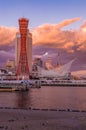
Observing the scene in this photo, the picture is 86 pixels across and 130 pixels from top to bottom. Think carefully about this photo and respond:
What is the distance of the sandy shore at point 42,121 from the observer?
67.9 ft

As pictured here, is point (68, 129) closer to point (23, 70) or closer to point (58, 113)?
point (58, 113)

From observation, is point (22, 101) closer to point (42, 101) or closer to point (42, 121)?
point (42, 101)

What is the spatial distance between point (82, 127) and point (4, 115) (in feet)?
21.5

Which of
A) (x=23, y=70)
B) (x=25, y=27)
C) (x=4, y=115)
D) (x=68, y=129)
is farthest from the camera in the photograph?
(x=23, y=70)

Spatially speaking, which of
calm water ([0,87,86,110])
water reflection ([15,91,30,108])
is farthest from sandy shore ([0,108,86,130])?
water reflection ([15,91,30,108])

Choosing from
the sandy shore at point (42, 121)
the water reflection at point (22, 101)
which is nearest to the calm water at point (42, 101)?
the water reflection at point (22, 101)

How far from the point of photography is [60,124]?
21.7 meters

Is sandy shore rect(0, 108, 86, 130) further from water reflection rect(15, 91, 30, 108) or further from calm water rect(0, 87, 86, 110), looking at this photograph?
water reflection rect(15, 91, 30, 108)

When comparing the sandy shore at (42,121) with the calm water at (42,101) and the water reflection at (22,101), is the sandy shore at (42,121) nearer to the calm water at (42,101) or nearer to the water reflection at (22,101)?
the calm water at (42,101)

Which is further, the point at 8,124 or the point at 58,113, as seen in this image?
the point at 58,113

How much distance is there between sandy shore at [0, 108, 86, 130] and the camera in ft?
67.9

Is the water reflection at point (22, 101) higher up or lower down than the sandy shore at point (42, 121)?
lower down

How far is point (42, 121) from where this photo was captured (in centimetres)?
2280

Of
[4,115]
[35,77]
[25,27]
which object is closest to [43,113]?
[4,115]
